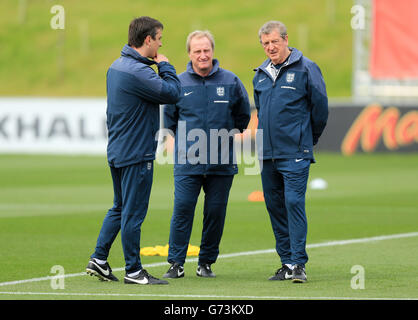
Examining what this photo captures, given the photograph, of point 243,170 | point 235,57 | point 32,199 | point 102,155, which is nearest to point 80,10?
point 235,57

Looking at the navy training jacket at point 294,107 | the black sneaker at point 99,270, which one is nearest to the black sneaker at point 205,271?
the black sneaker at point 99,270

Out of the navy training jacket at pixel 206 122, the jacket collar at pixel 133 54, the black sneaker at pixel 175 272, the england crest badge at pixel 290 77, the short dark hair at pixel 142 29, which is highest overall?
the short dark hair at pixel 142 29

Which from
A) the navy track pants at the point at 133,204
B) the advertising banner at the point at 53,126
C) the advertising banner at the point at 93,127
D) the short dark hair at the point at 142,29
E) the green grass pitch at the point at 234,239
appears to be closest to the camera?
the green grass pitch at the point at 234,239

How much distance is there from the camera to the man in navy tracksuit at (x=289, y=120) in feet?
31.3

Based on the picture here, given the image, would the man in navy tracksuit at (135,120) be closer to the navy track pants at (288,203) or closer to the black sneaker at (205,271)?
the black sneaker at (205,271)

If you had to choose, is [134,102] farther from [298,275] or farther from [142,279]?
[298,275]

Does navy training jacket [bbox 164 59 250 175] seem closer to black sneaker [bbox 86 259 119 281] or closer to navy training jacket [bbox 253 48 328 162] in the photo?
navy training jacket [bbox 253 48 328 162]

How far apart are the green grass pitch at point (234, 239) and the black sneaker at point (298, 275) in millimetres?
113

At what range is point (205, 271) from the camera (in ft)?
32.4

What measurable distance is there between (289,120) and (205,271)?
1.65 meters

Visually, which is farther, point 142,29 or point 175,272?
point 175,272

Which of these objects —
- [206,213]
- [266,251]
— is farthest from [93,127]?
[206,213]

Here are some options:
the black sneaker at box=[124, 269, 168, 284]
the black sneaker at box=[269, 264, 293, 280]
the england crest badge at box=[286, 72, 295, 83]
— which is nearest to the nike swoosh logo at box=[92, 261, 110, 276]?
the black sneaker at box=[124, 269, 168, 284]
